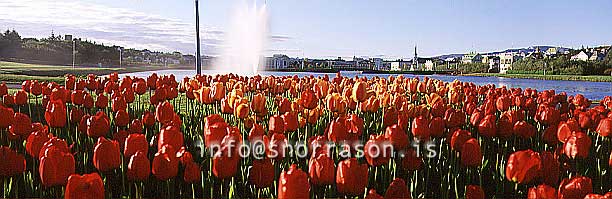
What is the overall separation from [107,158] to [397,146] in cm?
169

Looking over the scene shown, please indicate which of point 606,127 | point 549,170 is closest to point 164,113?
point 549,170

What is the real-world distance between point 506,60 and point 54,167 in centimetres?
7912

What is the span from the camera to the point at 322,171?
2812 millimetres

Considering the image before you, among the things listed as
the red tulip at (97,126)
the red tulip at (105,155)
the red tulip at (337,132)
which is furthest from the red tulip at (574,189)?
the red tulip at (97,126)

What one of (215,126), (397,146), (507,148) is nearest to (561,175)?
(397,146)

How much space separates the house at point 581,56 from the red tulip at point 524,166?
76.1m

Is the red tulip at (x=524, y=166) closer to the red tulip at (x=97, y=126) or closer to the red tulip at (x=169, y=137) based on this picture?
the red tulip at (x=169, y=137)

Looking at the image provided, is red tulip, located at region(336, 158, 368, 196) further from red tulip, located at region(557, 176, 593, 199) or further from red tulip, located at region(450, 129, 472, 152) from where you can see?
red tulip, located at region(450, 129, 472, 152)

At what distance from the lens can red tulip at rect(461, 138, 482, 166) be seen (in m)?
3.51

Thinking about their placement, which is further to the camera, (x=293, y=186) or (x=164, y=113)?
(x=164, y=113)

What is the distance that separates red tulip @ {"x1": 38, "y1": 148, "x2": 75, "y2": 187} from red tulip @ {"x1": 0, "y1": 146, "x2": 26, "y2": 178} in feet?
1.54

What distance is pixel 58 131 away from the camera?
5.11 metres

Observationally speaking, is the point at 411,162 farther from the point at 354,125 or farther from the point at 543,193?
the point at 543,193

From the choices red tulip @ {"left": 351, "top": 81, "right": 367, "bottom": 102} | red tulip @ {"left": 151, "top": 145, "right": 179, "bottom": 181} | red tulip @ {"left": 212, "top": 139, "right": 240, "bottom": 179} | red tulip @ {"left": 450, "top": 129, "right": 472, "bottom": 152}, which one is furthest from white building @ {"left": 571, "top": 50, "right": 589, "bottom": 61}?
red tulip @ {"left": 151, "top": 145, "right": 179, "bottom": 181}
